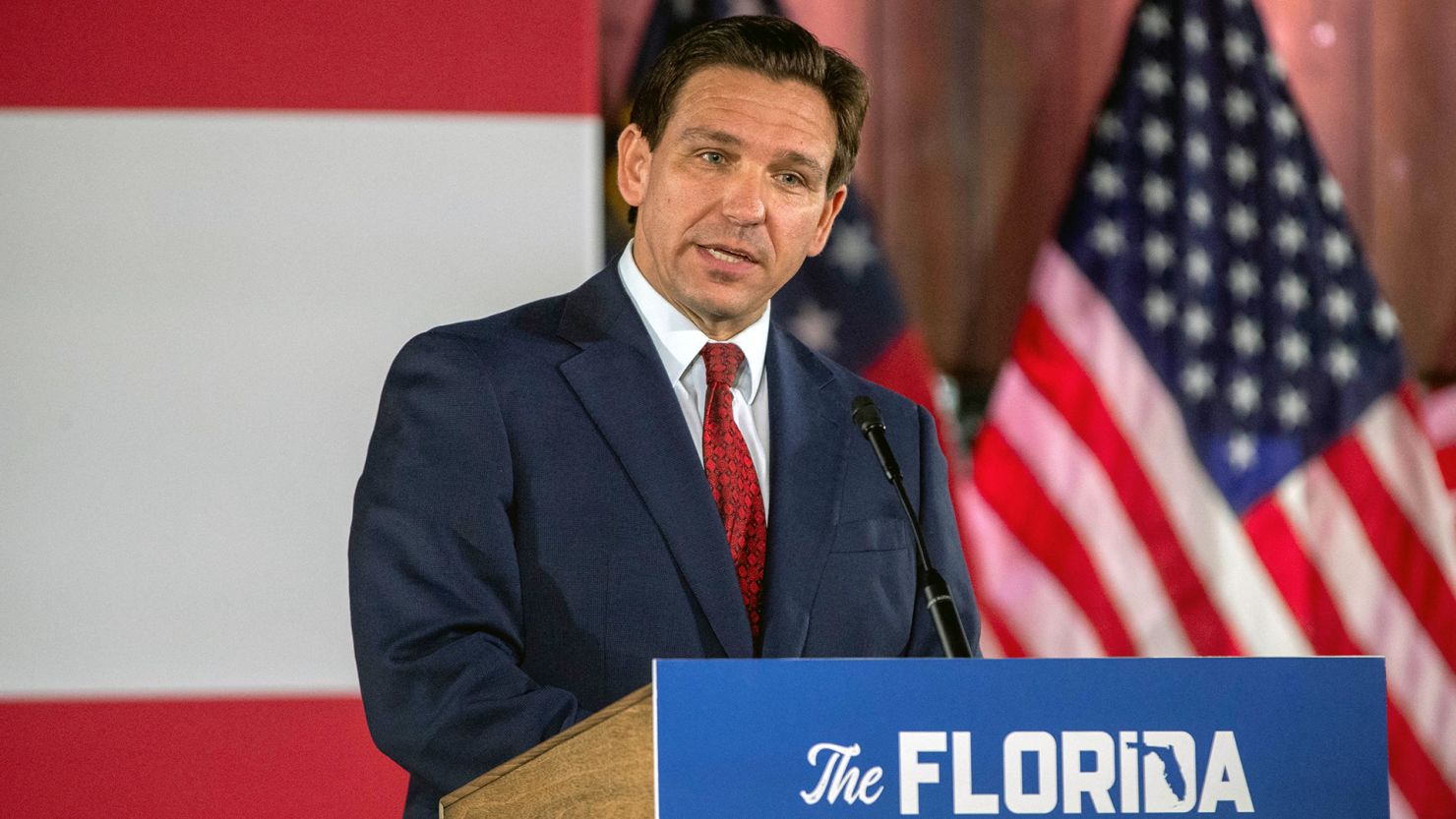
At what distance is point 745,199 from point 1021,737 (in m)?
0.87

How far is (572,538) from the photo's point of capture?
1743 millimetres

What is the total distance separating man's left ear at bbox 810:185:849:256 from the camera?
78.9 inches

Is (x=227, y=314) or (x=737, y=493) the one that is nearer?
(x=737, y=493)

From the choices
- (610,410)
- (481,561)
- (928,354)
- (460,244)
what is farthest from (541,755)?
(928,354)

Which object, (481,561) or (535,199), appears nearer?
(481,561)

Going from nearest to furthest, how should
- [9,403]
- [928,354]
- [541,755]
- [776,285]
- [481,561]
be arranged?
[541,755]
[481,561]
[776,285]
[9,403]
[928,354]

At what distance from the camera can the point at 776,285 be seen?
194cm

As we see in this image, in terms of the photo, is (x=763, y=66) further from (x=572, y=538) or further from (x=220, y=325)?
(x=220, y=325)

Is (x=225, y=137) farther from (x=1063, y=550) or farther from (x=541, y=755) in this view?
(x=1063, y=550)

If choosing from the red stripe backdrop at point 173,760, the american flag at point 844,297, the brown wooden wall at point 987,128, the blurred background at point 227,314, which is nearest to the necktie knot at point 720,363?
the blurred background at point 227,314

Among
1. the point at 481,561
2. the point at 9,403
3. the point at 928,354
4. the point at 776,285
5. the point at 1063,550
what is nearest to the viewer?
the point at 481,561

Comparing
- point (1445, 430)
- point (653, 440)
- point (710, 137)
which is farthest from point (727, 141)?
point (1445, 430)

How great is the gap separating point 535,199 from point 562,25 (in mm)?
283

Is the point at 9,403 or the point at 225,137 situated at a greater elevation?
the point at 225,137
